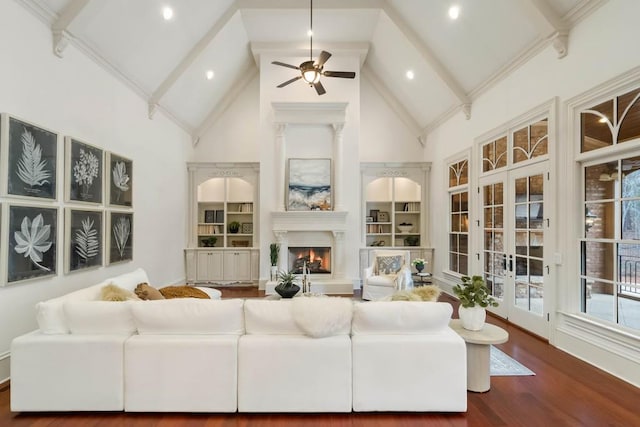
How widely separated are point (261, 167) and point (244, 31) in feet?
8.60

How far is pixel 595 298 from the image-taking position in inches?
141

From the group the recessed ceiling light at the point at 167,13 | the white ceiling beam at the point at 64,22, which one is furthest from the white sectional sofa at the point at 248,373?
the recessed ceiling light at the point at 167,13

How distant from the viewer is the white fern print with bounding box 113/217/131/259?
15.9 feet

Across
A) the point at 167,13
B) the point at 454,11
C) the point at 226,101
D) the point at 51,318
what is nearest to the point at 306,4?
the point at 167,13

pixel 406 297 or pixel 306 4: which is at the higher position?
pixel 306 4

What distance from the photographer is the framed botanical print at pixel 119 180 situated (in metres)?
4.74

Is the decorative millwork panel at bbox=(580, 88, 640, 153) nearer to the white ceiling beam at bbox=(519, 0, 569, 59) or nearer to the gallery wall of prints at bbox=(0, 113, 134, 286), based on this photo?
the white ceiling beam at bbox=(519, 0, 569, 59)

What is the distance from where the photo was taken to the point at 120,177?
16.3 ft

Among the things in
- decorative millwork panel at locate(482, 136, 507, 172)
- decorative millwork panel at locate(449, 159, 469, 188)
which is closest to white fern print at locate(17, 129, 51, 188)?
decorative millwork panel at locate(482, 136, 507, 172)

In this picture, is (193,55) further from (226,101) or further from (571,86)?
(571,86)

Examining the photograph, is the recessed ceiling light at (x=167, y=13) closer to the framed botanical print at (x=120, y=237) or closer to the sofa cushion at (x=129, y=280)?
the framed botanical print at (x=120, y=237)

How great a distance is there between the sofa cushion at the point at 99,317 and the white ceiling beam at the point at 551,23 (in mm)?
4979

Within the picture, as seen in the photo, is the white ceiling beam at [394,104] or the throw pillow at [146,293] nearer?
the throw pillow at [146,293]

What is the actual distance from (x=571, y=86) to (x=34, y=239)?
582cm
